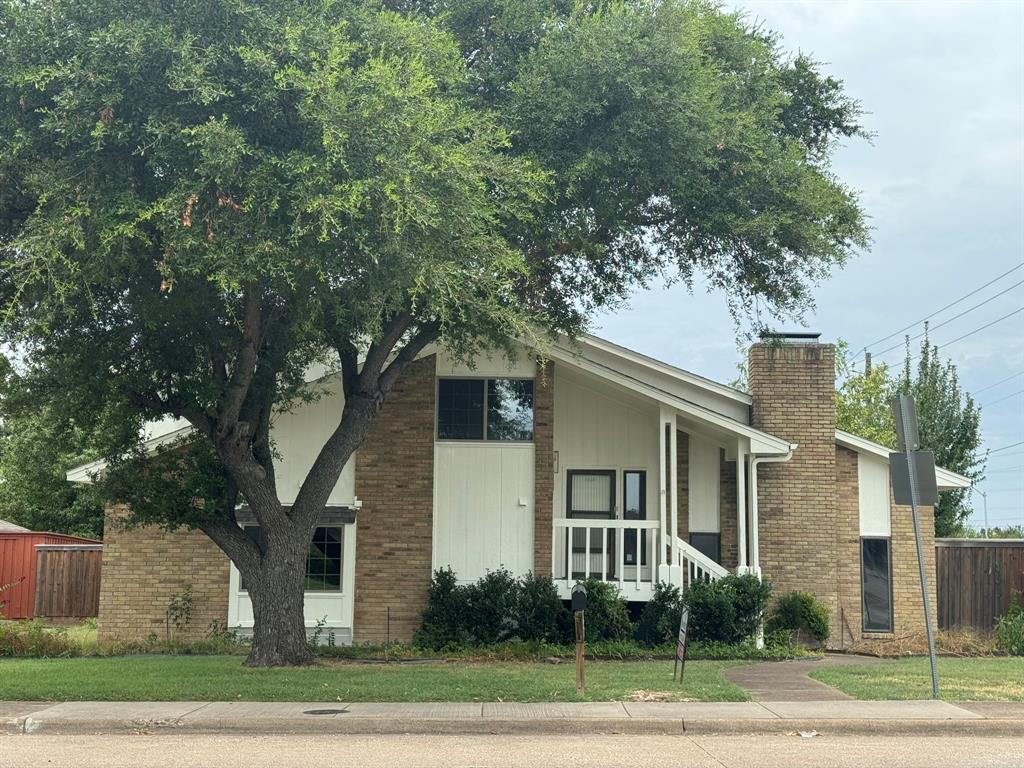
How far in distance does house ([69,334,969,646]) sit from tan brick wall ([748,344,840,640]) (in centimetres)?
3

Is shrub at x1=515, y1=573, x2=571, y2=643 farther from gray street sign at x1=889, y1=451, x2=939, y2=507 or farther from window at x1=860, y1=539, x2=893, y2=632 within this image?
gray street sign at x1=889, y1=451, x2=939, y2=507

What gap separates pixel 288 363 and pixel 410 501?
4364mm

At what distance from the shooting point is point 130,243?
11055 millimetres

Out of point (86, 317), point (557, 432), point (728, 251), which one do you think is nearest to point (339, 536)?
point (557, 432)

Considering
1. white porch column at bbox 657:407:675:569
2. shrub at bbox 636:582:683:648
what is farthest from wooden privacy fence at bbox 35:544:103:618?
white porch column at bbox 657:407:675:569

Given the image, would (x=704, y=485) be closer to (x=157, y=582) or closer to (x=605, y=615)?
(x=605, y=615)

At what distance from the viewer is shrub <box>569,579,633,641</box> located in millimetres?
17656

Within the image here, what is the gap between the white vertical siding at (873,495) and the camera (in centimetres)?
1938

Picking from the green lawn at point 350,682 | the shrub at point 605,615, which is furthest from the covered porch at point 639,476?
the green lawn at point 350,682

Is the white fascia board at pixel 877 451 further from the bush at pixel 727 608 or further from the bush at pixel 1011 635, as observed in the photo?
the bush at pixel 727 608

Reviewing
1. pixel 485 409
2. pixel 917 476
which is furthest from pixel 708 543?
pixel 917 476

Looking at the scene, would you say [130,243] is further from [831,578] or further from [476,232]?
[831,578]

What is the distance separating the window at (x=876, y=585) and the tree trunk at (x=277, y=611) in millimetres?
9819

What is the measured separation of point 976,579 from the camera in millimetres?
20172
